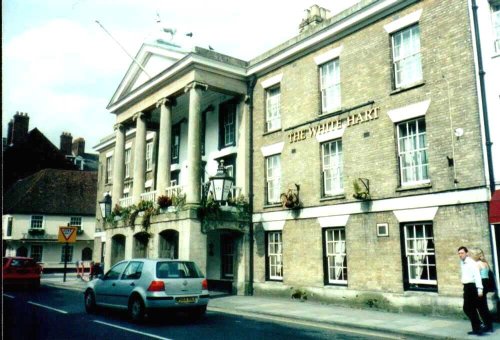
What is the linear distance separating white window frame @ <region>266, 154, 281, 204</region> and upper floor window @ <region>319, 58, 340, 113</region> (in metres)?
3.13

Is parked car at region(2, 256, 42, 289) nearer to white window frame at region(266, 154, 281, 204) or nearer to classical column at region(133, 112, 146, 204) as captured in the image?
classical column at region(133, 112, 146, 204)

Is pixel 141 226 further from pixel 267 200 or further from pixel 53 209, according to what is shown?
pixel 53 209

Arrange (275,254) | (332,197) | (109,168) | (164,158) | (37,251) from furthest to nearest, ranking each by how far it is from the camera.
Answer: (37,251)
(109,168)
(164,158)
(275,254)
(332,197)

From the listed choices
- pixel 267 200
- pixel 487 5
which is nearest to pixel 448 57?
pixel 487 5

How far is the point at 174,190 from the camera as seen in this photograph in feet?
65.1

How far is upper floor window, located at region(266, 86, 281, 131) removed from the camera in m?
19.2

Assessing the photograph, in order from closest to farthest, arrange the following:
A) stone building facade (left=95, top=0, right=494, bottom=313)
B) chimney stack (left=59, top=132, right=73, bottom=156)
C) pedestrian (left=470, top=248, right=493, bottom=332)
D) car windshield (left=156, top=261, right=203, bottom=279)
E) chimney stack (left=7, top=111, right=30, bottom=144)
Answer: pedestrian (left=470, top=248, right=493, bottom=332), car windshield (left=156, top=261, right=203, bottom=279), stone building facade (left=95, top=0, right=494, bottom=313), chimney stack (left=7, top=111, right=30, bottom=144), chimney stack (left=59, top=132, right=73, bottom=156)

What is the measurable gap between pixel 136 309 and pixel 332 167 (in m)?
8.80

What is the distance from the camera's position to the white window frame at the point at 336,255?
51.0 feet

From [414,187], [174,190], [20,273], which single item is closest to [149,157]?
[174,190]

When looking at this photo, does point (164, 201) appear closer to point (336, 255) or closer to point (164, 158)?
point (164, 158)

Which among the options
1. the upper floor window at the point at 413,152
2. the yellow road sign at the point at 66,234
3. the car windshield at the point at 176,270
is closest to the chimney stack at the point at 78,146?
the yellow road sign at the point at 66,234

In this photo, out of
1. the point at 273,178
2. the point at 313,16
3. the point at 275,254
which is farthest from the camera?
the point at 313,16

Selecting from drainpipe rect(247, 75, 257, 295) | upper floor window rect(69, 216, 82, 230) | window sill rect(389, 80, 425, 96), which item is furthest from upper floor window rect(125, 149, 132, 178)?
window sill rect(389, 80, 425, 96)
